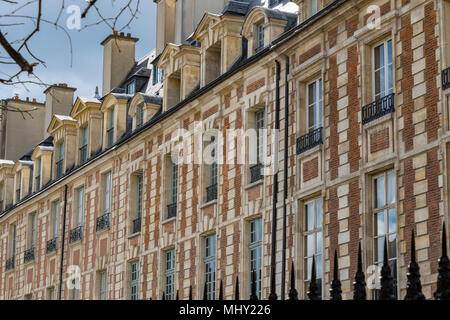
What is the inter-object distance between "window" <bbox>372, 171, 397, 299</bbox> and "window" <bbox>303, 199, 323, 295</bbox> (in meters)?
1.68

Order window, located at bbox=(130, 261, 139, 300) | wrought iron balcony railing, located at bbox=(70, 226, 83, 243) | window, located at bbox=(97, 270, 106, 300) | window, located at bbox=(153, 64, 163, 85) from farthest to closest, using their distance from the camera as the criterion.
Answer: wrought iron balcony railing, located at bbox=(70, 226, 83, 243) < window, located at bbox=(153, 64, 163, 85) < window, located at bbox=(97, 270, 106, 300) < window, located at bbox=(130, 261, 139, 300)

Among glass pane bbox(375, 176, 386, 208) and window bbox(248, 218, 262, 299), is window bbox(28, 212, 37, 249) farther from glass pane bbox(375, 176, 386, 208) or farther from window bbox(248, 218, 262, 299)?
glass pane bbox(375, 176, 386, 208)

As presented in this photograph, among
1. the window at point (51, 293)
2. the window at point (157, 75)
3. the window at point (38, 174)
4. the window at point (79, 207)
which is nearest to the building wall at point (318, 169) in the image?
the window at point (79, 207)

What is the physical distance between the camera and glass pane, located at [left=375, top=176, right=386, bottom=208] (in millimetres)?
17156

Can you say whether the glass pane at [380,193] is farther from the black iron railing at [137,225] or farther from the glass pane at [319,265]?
the black iron railing at [137,225]

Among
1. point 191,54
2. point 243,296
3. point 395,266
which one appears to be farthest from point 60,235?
point 395,266

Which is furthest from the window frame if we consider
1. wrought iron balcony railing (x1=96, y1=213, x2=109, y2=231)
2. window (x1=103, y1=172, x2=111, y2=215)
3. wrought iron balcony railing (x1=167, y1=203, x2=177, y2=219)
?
window (x1=103, y1=172, x2=111, y2=215)

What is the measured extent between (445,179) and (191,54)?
10739 millimetres

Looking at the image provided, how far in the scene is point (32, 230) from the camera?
A: 1339 inches

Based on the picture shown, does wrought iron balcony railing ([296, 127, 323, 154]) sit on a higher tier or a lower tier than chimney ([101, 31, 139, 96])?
lower

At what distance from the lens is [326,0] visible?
19.7 meters

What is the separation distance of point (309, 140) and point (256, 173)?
81.3 inches

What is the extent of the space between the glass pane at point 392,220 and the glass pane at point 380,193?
0.83 ft
